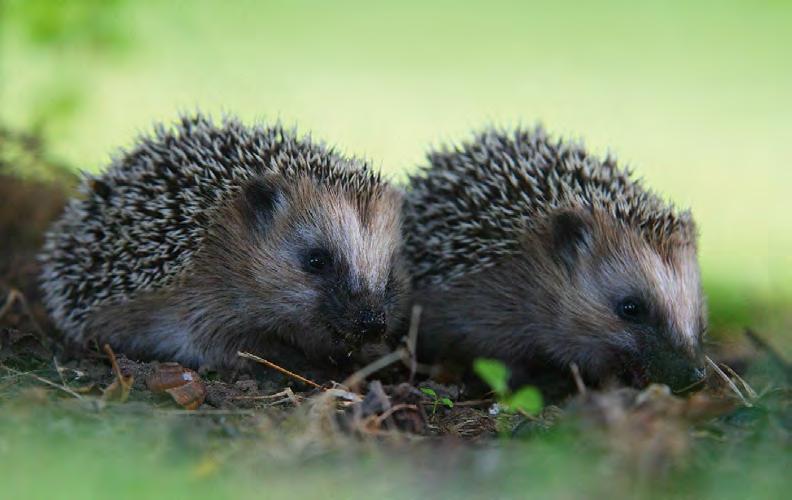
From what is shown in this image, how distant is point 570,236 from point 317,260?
1.85 metres

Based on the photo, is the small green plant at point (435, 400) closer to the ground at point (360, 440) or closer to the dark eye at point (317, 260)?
the ground at point (360, 440)

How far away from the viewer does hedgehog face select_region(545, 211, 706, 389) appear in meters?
6.08

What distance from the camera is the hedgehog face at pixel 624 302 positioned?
239 inches

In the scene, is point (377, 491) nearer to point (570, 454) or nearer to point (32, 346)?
point (570, 454)

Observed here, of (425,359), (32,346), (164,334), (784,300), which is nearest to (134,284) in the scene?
(164,334)

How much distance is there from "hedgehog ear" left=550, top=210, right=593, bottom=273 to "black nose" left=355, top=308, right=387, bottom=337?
4.96ft

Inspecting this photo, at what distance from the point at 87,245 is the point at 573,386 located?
3.82 m

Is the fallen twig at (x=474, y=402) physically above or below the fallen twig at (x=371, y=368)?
below

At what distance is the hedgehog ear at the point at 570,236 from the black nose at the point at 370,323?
1.51 metres

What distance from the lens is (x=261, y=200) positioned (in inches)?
255

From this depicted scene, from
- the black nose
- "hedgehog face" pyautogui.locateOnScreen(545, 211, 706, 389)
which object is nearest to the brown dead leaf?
the black nose

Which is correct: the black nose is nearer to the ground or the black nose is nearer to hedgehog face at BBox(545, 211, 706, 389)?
the ground

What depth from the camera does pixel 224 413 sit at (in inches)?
191

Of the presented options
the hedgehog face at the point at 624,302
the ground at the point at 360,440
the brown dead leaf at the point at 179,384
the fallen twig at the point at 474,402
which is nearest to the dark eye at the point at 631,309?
the hedgehog face at the point at 624,302
